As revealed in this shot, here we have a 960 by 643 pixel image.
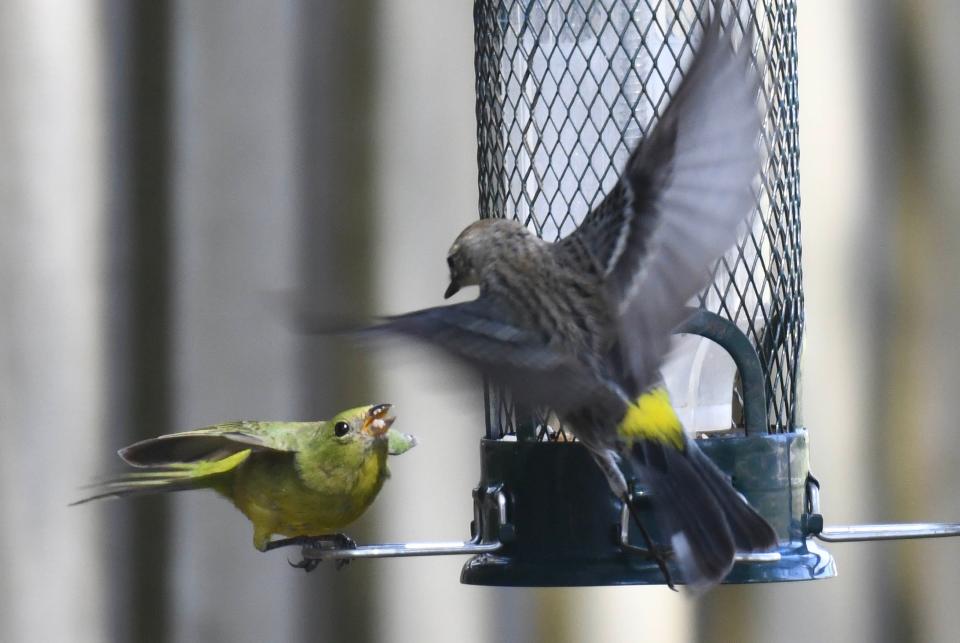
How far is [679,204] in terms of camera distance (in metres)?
1.82

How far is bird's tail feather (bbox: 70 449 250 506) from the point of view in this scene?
221 cm

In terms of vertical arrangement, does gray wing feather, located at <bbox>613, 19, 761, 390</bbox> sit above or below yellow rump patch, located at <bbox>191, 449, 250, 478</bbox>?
above

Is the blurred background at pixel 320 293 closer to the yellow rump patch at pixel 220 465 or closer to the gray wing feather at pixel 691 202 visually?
the yellow rump patch at pixel 220 465

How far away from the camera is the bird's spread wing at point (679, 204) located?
178cm

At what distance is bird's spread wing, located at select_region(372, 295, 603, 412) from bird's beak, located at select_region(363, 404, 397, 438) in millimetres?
381

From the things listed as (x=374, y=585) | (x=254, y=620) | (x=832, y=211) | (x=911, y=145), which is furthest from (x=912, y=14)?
(x=254, y=620)

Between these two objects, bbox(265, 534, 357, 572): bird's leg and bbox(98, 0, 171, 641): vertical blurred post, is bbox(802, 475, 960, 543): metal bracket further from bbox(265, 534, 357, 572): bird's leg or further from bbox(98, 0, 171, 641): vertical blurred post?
bbox(98, 0, 171, 641): vertical blurred post

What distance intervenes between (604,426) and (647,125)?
2.02 feet

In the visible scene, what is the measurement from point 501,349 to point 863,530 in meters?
0.72

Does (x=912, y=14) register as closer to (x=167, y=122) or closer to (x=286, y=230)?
(x=286, y=230)

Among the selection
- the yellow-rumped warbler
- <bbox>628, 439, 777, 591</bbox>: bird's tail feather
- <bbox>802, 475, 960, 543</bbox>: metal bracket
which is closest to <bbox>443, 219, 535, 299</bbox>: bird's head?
the yellow-rumped warbler

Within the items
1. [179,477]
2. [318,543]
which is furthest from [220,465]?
[318,543]

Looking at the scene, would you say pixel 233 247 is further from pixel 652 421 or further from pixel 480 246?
pixel 652 421

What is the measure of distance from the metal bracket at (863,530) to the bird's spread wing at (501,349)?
0.52 meters
